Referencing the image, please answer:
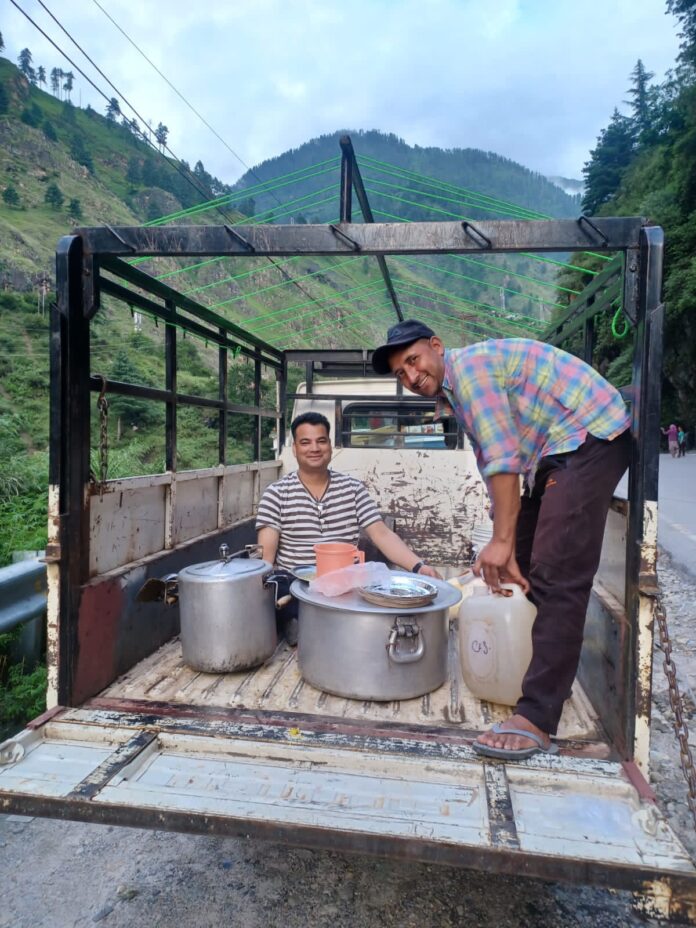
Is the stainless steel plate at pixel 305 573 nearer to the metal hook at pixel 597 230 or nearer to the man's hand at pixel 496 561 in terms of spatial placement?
the man's hand at pixel 496 561

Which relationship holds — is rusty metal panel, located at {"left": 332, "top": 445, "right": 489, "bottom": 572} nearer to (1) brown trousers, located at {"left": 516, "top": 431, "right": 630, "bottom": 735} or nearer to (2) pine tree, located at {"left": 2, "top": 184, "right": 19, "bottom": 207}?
(1) brown trousers, located at {"left": 516, "top": 431, "right": 630, "bottom": 735}

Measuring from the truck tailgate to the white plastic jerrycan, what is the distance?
1.32 feet

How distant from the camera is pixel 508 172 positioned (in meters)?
142

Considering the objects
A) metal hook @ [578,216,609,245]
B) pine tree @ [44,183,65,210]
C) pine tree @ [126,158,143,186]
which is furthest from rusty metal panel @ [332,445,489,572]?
pine tree @ [126,158,143,186]

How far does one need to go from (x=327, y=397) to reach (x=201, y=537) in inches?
86.7

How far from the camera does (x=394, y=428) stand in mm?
5750

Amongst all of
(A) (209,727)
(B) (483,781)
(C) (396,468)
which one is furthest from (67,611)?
(C) (396,468)

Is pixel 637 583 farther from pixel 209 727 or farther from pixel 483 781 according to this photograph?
pixel 209 727

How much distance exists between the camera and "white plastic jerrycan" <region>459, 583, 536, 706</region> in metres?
2.43

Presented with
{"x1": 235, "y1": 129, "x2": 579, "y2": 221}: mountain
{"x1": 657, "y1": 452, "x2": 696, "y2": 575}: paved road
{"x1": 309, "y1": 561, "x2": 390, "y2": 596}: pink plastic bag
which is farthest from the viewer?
{"x1": 235, "y1": 129, "x2": 579, "y2": 221}: mountain

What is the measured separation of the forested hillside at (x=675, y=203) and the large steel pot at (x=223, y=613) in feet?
75.6

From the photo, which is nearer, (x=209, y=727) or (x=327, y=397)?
(x=209, y=727)

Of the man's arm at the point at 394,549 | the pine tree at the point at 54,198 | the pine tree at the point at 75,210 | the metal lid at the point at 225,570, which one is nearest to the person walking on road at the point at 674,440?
the man's arm at the point at 394,549

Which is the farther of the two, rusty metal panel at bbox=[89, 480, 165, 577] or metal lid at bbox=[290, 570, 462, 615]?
rusty metal panel at bbox=[89, 480, 165, 577]
